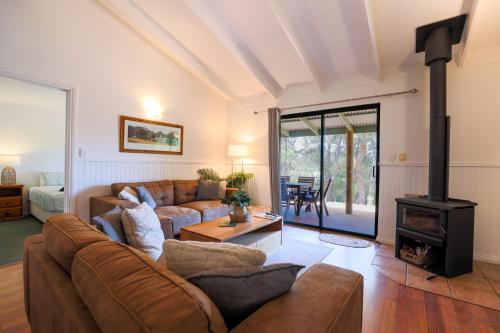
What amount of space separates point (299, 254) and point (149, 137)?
2.95m

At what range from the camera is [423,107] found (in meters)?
3.18

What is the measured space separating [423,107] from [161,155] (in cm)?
404

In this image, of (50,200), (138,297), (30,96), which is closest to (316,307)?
(138,297)

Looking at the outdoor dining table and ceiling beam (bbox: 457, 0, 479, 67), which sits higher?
ceiling beam (bbox: 457, 0, 479, 67)

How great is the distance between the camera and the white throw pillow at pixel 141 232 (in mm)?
1545

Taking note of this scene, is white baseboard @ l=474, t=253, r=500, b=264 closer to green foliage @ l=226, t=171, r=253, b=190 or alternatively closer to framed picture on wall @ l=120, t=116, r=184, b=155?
green foliage @ l=226, t=171, r=253, b=190

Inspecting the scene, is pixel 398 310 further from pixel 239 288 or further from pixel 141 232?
pixel 141 232

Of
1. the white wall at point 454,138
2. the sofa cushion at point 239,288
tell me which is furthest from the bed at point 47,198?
the white wall at point 454,138

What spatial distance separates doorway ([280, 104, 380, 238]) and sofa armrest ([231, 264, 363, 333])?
2949 mm

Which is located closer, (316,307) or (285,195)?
(316,307)

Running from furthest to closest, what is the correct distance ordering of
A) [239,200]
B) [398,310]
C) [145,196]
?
1. [145,196]
2. [239,200]
3. [398,310]

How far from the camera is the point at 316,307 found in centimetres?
80

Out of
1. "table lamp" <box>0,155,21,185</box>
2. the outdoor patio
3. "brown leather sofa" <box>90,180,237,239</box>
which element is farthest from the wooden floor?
"table lamp" <box>0,155,21,185</box>

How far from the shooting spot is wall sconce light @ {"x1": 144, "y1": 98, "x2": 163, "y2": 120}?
12.8 feet
